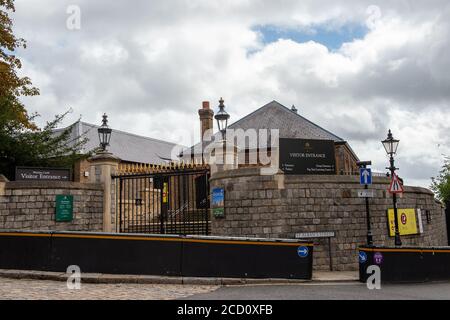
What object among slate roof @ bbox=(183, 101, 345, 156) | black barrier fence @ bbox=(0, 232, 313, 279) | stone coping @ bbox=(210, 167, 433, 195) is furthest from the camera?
slate roof @ bbox=(183, 101, 345, 156)

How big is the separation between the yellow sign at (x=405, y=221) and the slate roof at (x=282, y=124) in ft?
44.8

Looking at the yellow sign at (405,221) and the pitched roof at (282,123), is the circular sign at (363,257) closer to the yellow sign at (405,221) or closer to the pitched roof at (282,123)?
the yellow sign at (405,221)

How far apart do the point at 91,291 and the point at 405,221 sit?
1102 cm

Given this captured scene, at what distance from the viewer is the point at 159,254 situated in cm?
1022

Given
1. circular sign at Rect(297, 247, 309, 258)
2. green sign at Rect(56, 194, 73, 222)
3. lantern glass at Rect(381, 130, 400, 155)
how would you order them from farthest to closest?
lantern glass at Rect(381, 130, 400, 155) → green sign at Rect(56, 194, 73, 222) → circular sign at Rect(297, 247, 309, 258)

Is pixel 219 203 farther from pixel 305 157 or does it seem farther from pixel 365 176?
pixel 365 176

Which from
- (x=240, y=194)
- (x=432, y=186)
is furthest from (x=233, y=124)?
(x=432, y=186)

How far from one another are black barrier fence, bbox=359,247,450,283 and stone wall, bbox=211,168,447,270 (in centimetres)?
226

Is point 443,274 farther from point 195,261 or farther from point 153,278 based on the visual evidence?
point 153,278

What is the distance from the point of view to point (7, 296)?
7504 mm

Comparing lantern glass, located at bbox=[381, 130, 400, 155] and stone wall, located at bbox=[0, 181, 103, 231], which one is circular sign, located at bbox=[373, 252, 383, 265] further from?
stone wall, located at bbox=[0, 181, 103, 231]

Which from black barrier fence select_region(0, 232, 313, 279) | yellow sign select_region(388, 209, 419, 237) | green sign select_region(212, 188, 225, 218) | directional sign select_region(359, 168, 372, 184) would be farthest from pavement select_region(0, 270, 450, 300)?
green sign select_region(212, 188, 225, 218)

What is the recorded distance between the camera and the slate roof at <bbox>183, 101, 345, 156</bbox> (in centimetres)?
2933

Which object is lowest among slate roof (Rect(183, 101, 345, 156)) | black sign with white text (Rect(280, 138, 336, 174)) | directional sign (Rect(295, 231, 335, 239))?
directional sign (Rect(295, 231, 335, 239))
